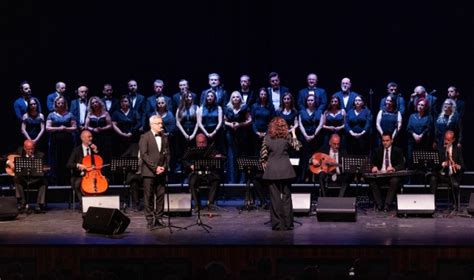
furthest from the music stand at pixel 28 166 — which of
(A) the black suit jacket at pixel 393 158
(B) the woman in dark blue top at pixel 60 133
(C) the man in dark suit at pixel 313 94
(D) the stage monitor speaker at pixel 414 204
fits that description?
(D) the stage monitor speaker at pixel 414 204

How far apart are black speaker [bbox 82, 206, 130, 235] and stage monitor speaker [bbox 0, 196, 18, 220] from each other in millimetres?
2158

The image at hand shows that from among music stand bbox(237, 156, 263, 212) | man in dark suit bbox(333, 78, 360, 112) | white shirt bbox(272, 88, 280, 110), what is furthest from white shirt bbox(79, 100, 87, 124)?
man in dark suit bbox(333, 78, 360, 112)

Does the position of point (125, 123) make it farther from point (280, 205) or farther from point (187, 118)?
point (280, 205)

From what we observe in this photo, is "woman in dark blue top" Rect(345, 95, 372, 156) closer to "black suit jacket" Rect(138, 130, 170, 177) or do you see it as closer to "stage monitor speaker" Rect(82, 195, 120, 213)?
"black suit jacket" Rect(138, 130, 170, 177)

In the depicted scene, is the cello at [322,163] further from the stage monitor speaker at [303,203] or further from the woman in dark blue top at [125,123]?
the woman in dark blue top at [125,123]

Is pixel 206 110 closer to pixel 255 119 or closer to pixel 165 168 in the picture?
pixel 255 119

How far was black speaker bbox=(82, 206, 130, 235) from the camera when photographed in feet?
36.7

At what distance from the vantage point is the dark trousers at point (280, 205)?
38.8 ft

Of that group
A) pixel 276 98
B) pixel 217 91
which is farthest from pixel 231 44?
pixel 276 98

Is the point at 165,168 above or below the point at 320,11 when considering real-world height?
below

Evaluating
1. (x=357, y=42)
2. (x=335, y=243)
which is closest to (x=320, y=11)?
(x=357, y=42)

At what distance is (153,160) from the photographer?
1187cm

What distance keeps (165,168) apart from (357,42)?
23.5 ft

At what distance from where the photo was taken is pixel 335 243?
10.1 metres
